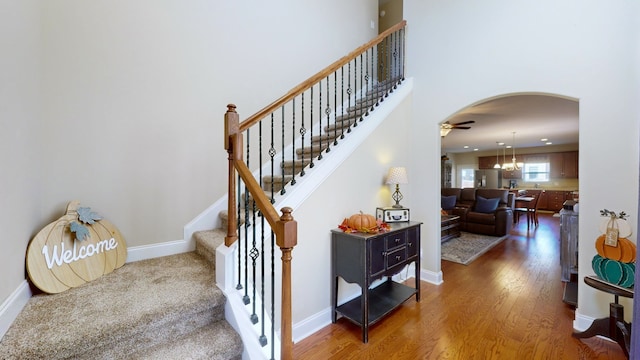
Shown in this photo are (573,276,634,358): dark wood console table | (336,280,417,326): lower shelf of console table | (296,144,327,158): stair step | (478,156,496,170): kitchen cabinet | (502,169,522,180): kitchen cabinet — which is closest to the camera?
(573,276,634,358): dark wood console table

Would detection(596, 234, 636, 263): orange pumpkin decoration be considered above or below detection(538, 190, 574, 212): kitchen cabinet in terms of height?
above

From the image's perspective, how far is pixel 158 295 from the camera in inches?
63.2

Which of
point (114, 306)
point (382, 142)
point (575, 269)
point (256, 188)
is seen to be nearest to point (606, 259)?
point (575, 269)

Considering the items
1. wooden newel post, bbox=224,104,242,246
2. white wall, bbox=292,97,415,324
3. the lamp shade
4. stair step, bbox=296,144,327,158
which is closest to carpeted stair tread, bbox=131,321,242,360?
wooden newel post, bbox=224,104,242,246

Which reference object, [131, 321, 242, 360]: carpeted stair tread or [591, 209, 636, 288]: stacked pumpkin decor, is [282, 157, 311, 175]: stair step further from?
[591, 209, 636, 288]: stacked pumpkin decor

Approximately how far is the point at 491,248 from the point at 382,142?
11.3 feet

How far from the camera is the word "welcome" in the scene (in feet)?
5.33

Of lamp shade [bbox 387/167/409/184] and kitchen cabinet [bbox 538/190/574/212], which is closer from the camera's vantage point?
lamp shade [bbox 387/167/409/184]

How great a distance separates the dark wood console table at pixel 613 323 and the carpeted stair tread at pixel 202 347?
2.57 meters

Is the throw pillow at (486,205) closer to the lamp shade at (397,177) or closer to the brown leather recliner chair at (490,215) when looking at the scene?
the brown leather recliner chair at (490,215)

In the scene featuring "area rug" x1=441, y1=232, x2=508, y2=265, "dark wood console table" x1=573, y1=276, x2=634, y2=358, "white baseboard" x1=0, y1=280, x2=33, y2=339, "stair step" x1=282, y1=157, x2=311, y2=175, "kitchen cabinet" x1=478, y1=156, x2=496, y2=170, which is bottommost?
"area rug" x1=441, y1=232, x2=508, y2=265

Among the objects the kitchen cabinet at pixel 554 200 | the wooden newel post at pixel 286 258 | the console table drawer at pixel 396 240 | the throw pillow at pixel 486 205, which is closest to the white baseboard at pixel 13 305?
the wooden newel post at pixel 286 258

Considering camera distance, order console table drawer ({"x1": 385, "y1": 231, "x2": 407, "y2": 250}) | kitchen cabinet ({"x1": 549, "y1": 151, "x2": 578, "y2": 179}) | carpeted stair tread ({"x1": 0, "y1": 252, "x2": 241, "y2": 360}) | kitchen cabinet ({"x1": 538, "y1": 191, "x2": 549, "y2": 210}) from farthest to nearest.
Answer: kitchen cabinet ({"x1": 538, "y1": 191, "x2": 549, "y2": 210}), kitchen cabinet ({"x1": 549, "y1": 151, "x2": 578, "y2": 179}), console table drawer ({"x1": 385, "y1": 231, "x2": 407, "y2": 250}), carpeted stair tread ({"x1": 0, "y1": 252, "x2": 241, "y2": 360})

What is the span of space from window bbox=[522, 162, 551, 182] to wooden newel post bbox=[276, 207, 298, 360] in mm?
12097
